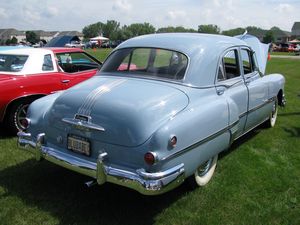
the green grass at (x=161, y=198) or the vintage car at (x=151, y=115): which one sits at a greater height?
the vintage car at (x=151, y=115)

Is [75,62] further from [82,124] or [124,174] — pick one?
[124,174]

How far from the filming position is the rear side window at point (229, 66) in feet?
15.5

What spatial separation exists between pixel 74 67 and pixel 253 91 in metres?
3.69

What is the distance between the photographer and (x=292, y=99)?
10.0 metres

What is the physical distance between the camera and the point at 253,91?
212 inches

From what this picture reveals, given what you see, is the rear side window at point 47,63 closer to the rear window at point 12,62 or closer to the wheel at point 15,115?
the rear window at point 12,62

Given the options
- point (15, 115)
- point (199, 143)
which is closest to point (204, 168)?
point (199, 143)

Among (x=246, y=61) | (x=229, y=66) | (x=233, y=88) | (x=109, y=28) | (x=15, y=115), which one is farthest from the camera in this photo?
(x=109, y=28)

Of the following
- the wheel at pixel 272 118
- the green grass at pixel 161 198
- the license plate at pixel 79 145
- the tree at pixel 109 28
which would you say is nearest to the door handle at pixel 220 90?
the green grass at pixel 161 198

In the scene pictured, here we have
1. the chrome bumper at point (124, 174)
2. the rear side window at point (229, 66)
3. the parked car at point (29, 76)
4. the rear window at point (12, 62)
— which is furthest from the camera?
the rear window at point (12, 62)

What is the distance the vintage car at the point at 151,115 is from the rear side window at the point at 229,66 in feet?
0.05

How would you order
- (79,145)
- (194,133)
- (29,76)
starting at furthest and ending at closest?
(29,76), (79,145), (194,133)

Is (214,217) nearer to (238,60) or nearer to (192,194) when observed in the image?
(192,194)

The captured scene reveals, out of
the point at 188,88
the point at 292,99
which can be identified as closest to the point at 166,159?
the point at 188,88
